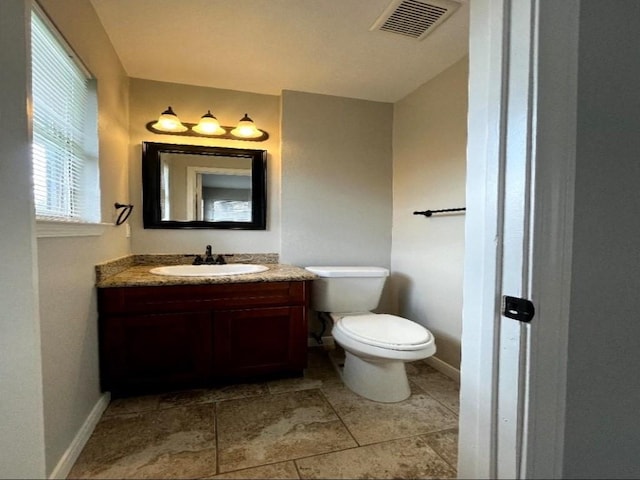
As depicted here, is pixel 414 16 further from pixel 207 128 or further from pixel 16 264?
pixel 16 264

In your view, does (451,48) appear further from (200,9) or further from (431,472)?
(431,472)

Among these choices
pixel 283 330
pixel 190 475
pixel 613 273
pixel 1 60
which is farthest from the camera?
pixel 283 330

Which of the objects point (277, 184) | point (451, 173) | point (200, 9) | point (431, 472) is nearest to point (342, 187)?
point (277, 184)

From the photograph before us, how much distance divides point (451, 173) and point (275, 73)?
1322 mm

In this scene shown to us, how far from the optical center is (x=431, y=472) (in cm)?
124

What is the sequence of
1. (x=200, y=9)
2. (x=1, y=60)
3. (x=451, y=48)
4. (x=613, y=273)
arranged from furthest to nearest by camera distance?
(x=451, y=48)
(x=200, y=9)
(x=1, y=60)
(x=613, y=273)

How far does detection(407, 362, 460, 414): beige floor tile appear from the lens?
177cm

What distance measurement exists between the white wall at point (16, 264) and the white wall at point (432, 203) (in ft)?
6.49

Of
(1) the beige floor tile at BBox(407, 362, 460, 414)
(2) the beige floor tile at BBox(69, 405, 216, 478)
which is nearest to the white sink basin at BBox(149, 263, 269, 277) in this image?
(2) the beige floor tile at BBox(69, 405, 216, 478)

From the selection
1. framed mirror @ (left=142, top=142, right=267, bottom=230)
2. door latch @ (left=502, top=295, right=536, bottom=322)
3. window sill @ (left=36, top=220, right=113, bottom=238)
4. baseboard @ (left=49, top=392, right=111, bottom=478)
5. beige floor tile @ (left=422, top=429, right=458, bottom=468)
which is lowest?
beige floor tile @ (left=422, top=429, right=458, bottom=468)

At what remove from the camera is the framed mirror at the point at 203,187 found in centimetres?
219

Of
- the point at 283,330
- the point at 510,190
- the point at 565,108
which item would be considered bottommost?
the point at 283,330

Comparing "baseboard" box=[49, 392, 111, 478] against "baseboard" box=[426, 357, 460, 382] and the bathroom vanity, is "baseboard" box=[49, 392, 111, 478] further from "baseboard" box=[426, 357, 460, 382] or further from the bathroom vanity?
"baseboard" box=[426, 357, 460, 382]

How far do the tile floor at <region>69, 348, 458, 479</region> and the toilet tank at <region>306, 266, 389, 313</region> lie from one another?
1.65 feet
